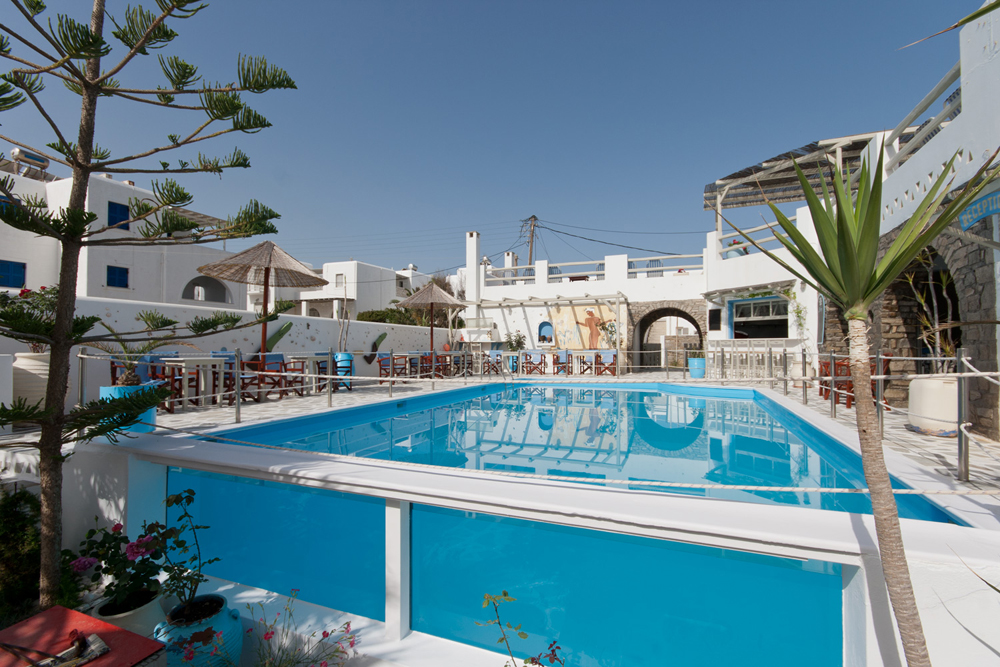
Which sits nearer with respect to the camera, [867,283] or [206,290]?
[867,283]

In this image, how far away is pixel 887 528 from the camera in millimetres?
1120

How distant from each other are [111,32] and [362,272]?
25781mm

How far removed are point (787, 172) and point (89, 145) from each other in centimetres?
1267

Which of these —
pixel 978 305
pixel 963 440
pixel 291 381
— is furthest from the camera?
pixel 291 381

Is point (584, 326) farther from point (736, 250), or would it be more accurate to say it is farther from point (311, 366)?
point (311, 366)

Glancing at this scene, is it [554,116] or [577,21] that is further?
[554,116]

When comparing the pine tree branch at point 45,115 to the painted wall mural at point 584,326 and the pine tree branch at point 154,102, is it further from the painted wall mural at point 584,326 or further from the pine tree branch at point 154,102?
the painted wall mural at point 584,326

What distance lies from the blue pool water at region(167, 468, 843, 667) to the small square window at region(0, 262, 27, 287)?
14.5 m

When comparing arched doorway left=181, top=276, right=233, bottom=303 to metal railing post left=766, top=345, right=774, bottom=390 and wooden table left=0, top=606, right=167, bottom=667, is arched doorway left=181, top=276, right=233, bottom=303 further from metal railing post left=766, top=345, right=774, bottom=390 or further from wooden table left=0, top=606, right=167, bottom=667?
metal railing post left=766, top=345, right=774, bottom=390

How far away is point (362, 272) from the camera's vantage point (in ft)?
88.7

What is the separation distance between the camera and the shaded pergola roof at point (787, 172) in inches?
367

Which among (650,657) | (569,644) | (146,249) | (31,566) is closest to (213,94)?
(31,566)

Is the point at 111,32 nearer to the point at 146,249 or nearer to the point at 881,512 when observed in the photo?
the point at 881,512

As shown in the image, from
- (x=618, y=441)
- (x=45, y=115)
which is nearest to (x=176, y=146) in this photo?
(x=45, y=115)
